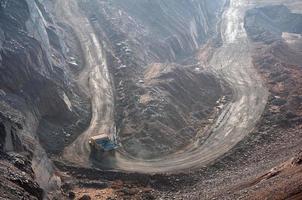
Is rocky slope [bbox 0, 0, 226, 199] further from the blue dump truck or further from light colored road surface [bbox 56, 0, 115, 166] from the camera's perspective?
the blue dump truck

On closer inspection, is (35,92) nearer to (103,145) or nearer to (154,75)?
(103,145)

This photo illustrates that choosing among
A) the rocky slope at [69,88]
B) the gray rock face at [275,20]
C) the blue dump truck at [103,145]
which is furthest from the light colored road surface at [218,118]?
the gray rock face at [275,20]

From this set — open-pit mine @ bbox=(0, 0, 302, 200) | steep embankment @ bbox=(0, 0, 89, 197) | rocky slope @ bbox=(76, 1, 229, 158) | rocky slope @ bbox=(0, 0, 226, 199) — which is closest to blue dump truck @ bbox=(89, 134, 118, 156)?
open-pit mine @ bbox=(0, 0, 302, 200)

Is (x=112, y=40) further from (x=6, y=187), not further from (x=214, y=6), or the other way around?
(x=214, y=6)

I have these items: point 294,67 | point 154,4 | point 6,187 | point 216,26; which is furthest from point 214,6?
point 6,187

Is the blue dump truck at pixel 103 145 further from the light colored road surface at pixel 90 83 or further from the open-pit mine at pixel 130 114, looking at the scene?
the light colored road surface at pixel 90 83

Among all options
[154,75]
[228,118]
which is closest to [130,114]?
[154,75]
